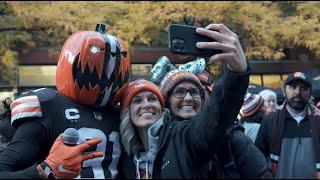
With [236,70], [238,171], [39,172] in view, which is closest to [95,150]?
[39,172]

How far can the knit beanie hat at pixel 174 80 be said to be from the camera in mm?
2951

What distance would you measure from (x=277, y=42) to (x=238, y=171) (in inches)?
435

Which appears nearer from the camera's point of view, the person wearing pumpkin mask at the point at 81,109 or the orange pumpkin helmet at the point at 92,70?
the person wearing pumpkin mask at the point at 81,109

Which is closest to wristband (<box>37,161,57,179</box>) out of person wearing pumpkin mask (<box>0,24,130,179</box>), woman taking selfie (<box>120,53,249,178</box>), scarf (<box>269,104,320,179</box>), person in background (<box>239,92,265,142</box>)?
person wearing pumpkin mask (<box>0,24,130,179</box>)

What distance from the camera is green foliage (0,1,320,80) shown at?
11.6m

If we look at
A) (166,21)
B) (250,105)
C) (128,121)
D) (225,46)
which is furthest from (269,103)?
(166,21)

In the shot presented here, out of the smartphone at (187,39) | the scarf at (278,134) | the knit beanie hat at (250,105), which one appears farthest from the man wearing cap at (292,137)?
the smartphone at (187,39)

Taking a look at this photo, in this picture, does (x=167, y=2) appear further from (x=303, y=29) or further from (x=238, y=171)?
(x=238, y=171)

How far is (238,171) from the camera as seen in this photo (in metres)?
2.40

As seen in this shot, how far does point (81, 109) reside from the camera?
2.95 meters

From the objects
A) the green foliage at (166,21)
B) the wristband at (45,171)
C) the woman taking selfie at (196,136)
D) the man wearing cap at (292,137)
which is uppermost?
the green foliage at (166,21)

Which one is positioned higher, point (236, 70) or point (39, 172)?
point (236, 70)

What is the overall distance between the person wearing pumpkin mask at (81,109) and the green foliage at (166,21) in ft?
28.5

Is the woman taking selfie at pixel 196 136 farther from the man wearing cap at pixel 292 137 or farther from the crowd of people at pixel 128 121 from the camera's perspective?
the man wearing cap at pixel 292 137
